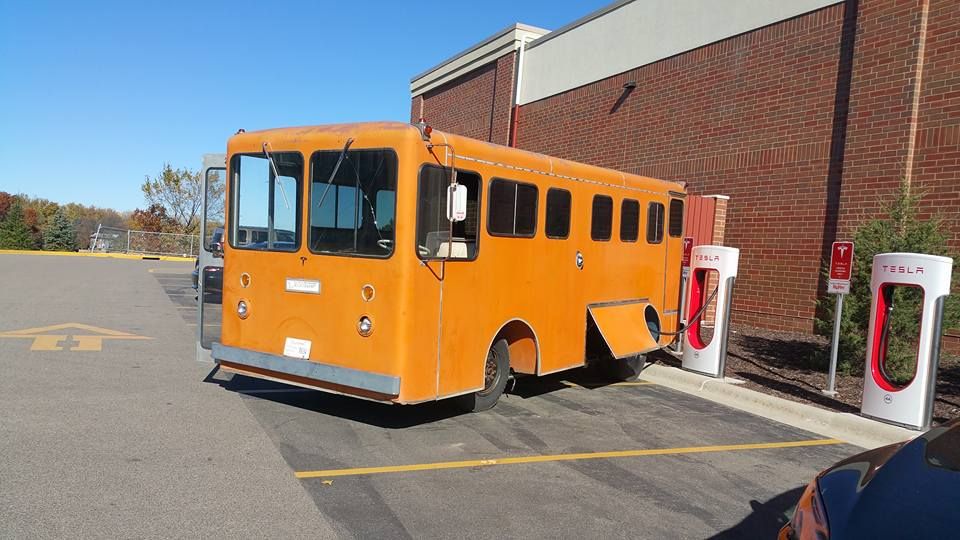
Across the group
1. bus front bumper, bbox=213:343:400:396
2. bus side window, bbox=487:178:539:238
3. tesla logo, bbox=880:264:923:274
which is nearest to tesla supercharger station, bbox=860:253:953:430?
tesla logo, bbox=880:264:923:274

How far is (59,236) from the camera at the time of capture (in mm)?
41656

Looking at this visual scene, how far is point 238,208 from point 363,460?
2947 millimetres

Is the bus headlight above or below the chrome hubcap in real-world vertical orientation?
above

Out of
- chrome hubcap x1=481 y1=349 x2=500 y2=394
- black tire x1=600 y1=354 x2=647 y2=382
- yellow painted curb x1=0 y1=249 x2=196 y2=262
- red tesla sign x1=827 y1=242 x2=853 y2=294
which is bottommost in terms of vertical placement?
yellow painted curb x1=0 y1=249 x2=196 y2=262

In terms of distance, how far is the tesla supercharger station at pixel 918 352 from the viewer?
23.0 ft

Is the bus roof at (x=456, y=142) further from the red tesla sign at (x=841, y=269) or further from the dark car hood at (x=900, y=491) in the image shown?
the dark car hood at (x=900, y=491)

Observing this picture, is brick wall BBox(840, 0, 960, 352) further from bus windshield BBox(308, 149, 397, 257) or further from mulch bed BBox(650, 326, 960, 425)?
bus windshield BBox(308, 149, 397, 257)

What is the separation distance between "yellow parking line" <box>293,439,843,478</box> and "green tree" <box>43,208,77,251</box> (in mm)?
43024

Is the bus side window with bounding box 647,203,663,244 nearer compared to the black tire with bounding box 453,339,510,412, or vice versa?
the black tire with bounding box 453,339,510,412

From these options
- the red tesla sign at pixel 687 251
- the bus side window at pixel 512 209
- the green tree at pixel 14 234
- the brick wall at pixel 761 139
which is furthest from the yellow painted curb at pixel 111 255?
the bus side window at pixel 512 209

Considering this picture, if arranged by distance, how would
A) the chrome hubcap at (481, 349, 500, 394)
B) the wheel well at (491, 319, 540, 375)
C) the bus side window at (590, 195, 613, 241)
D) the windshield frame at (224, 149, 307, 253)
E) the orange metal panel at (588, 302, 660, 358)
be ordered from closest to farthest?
the windshield frame at (224, 149, 307, 253)
the chrome hubcap at (481, 349, 500, 394)
the wheel well at (491, 319, 540, 375)
the bus side window at (590, 195, 613, 241)
the orange metal panel at (588, 302, 660, 358)

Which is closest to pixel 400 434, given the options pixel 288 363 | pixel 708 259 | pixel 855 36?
pixel 288 363

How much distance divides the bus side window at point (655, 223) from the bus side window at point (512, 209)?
274 cm

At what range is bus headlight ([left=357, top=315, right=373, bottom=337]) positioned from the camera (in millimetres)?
6082
